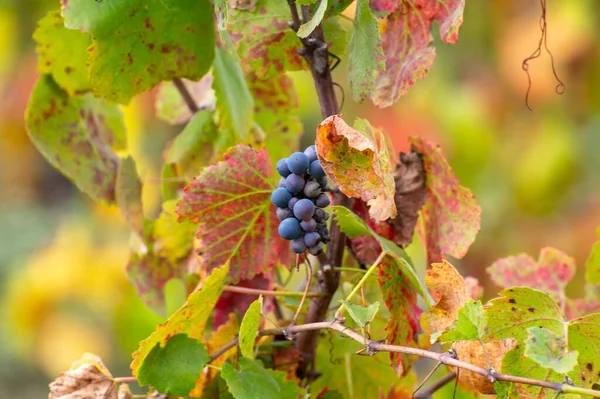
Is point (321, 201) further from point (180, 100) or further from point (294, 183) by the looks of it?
point (180, 100)

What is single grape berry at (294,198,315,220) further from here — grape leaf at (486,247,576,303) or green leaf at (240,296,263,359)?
grape leaf at (486,247,576,303)

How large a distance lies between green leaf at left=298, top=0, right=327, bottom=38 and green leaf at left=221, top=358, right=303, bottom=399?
0.74ft

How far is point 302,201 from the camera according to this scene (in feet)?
1.69

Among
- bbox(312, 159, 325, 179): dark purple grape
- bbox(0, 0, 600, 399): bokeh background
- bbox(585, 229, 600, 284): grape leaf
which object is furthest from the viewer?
bbox(0, 0, 600, 399): bokeh background

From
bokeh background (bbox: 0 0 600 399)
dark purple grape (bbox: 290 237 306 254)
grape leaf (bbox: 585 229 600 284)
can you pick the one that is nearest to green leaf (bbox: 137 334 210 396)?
dark purple grape (bbox: 290 237 306 254)

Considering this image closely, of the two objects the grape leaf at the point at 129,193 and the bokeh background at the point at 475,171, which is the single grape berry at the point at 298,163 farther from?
the bokeh background at the point at 475,171

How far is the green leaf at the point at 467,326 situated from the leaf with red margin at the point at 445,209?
14cm

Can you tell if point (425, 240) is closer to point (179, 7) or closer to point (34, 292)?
point (179, 7)

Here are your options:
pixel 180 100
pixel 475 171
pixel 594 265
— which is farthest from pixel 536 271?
pixel 475 171

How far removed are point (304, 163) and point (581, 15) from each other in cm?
259

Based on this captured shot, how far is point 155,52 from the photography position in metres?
0.64

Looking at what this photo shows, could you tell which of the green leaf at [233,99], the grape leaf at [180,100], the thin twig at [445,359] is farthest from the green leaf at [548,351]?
the grape leaf at [180,100]

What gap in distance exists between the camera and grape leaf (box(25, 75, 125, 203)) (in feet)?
2.38

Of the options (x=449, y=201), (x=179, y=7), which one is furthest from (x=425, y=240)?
(x=179, y=7)
